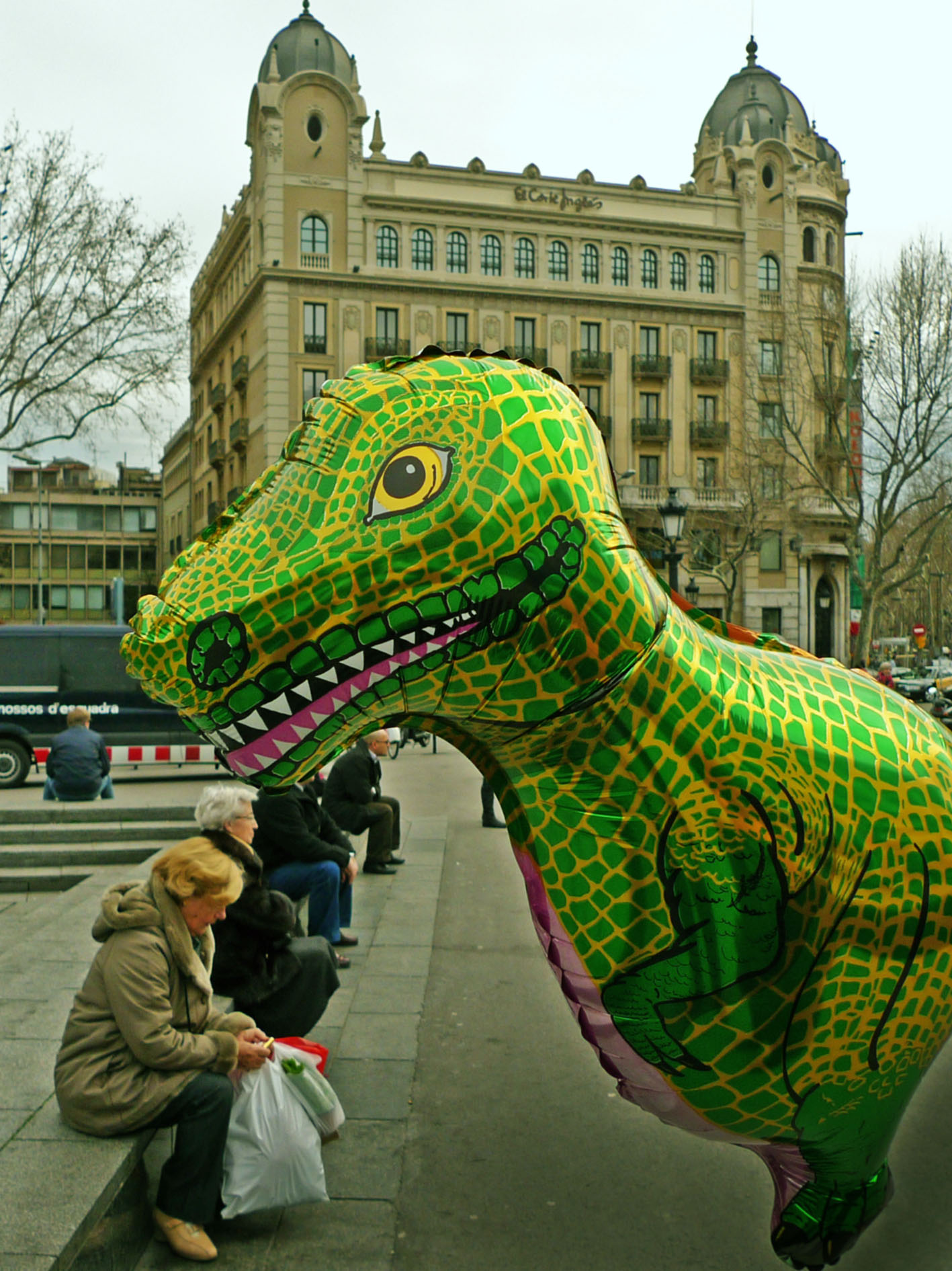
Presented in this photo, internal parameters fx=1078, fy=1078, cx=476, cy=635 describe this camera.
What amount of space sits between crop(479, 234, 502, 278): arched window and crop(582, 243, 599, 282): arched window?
3394 mm

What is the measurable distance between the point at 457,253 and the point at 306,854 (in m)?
36.4

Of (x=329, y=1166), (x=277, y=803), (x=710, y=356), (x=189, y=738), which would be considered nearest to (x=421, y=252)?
(x=710, y=356)

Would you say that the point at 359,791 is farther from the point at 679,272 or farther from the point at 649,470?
the point at 679,272

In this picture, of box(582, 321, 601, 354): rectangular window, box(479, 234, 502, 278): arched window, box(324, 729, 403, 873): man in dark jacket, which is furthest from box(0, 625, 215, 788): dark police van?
box(582, 321, 601, 354): rectangular window

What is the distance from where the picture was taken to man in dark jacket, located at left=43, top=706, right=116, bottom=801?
448 inches

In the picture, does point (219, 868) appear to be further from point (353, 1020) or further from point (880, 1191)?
point (353, 1020)

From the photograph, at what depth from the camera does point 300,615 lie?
2080 millimetres

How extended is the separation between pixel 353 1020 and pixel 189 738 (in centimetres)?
1056

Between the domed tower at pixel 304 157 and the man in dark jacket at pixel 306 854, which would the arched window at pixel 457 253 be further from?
the man in dark jacket at pixel 306 854

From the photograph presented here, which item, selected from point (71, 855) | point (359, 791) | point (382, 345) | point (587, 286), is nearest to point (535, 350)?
point (587, 286)

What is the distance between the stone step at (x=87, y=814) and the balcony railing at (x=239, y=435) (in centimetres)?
3364

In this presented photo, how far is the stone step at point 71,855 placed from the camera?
31.8 ft

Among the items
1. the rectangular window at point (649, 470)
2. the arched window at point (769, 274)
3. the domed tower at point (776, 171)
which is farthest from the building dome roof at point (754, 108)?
the rectangular window at point (649, 470)

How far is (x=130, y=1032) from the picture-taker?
351cm
